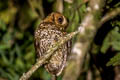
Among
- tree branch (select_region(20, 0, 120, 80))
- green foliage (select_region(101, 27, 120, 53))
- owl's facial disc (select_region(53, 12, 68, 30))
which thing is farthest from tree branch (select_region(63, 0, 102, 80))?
owl's facial disc (select_region(53, 12, 68, 30))

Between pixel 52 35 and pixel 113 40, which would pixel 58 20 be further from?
pixel 113 40

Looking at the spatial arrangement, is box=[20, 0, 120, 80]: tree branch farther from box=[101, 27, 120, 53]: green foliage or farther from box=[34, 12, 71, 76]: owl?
box=[34, 12, 71, 76]: owl

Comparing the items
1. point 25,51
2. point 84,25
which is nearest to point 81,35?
point 84,25

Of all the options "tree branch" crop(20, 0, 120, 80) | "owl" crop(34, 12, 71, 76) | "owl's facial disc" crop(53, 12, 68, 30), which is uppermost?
"tree branch" crop(20, 0, 120, 80)

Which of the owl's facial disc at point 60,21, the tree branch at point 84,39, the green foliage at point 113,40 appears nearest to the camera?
the tree branch at point 84,39

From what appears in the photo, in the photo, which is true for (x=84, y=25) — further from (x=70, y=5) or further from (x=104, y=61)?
(x=104, y=61)

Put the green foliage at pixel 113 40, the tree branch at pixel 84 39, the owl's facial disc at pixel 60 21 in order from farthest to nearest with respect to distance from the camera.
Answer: the owl's facial disc at pixel 60 21, the green foliage at pixel 113 40, the tree branch at pixel 84 39

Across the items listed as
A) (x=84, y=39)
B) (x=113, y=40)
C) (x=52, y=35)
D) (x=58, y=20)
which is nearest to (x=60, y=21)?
(x=58, y=20)

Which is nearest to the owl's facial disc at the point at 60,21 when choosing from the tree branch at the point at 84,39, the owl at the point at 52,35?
the owl at the point at 52,35

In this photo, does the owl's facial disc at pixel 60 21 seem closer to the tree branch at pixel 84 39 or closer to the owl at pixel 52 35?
the owl at pixel 52 35

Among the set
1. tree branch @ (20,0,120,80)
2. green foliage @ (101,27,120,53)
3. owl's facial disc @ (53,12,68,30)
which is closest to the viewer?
tree branch @ (20,0,120,80)
